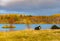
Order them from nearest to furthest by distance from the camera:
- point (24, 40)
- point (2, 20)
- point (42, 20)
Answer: point (24, 40) < point (2, 20) < point (42, 20)

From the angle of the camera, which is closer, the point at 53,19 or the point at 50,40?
the point at 50,40

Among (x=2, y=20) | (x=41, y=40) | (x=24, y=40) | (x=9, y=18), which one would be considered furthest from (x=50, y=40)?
(x=2, y=20)

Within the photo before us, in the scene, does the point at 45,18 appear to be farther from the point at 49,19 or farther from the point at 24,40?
the point at 24,40

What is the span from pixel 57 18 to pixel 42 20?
9614mm

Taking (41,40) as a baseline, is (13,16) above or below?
above

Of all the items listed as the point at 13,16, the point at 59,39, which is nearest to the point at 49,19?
the point at 13,16

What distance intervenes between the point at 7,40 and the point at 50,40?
567cm

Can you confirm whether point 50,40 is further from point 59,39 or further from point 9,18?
point 9,18

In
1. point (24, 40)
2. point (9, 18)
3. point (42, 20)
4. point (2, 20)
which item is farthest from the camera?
point (42, 20)

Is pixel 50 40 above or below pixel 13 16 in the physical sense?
below

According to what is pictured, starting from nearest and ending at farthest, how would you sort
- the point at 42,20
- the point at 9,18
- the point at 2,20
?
the point at 9,18 < the point at 2,20 < the point at 42,20

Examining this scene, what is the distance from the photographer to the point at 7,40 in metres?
25.3

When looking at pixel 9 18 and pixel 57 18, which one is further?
pixel 57 18

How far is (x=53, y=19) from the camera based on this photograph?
386 feet
